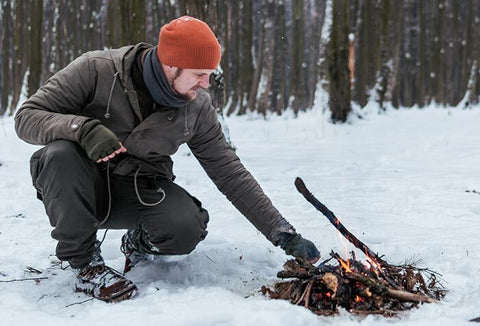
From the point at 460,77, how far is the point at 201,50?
25750 millimetres

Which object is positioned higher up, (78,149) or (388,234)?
(78,149)

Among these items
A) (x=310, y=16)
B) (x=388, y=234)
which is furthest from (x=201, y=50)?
(x=310, y=16)

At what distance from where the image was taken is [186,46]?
2258mm

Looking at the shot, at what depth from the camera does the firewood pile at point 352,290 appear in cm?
210

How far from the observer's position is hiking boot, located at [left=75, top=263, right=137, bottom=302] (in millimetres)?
2221

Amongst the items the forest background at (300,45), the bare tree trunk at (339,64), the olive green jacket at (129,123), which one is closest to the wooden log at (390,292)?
the olive green jacket at (129,123)

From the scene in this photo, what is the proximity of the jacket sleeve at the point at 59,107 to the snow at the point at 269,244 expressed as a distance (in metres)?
0.71

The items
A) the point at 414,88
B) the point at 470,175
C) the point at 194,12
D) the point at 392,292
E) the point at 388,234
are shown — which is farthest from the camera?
the point at 414,88

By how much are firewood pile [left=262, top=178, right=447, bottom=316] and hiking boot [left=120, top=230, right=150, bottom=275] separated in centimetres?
78

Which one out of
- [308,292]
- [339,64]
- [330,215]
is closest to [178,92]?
[330,215]

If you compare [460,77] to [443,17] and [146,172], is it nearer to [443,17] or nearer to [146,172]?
[443,17]

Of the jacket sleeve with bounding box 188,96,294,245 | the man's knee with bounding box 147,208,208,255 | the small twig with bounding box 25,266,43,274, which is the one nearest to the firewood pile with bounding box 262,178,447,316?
the jacket sleeve with bounding box 188,96,294,245

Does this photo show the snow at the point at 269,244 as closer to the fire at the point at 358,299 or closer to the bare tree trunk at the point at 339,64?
the fire at the point at 358,299

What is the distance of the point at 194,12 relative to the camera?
238 inches
